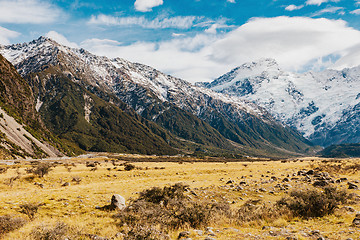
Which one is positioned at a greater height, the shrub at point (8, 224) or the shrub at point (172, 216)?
the shrub at point (8, 224)

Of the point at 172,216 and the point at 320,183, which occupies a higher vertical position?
the point at 172,216

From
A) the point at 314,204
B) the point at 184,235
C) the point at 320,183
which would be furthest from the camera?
the point at 320,183

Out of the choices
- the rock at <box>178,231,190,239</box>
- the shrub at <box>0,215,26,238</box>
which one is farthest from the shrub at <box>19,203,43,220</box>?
the rock at <box>178,231,190,239</box>

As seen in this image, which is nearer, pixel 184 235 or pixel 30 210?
pixel 184 235

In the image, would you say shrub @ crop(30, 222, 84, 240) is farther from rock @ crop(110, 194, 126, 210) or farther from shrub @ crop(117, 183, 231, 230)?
rock @ crop(110, 194, 126, 210)

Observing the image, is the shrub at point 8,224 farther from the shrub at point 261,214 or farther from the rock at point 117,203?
the shrub at point 261,214

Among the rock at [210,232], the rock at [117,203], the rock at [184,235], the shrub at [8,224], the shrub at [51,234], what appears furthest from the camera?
the rock at [117,203]

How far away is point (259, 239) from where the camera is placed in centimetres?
1199

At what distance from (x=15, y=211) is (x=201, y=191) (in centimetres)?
1823

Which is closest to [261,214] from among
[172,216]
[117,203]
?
[172,216]

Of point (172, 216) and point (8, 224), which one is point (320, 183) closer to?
point (172, 216)

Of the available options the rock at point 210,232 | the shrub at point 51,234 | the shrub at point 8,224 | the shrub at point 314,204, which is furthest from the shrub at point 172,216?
the shrub at point 8,224

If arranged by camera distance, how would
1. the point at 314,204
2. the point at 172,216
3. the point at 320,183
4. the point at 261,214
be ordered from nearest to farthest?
the point at 172,216 → the point at 261,214 → the point at 314,204 → the point at 320,183

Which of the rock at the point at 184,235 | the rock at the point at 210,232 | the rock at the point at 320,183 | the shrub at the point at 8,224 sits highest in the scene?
the shrub at the point at 8,224
